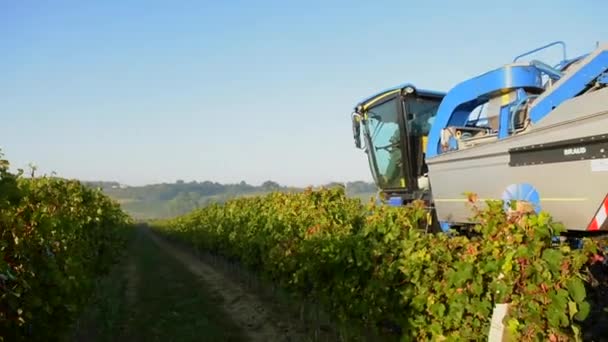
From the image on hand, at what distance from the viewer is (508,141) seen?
5.52m

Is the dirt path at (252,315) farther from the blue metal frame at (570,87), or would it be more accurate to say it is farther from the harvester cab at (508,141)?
the blue metal frame at (570,87)

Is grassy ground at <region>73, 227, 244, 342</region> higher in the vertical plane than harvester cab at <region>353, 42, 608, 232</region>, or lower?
lower

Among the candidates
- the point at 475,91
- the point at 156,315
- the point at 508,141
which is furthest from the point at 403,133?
the point at 156,315

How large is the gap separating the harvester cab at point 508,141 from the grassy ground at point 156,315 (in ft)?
12.0

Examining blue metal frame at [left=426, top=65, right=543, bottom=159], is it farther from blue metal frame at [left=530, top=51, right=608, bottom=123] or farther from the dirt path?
the dirt path

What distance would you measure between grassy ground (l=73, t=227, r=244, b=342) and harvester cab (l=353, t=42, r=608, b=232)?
3.66 m

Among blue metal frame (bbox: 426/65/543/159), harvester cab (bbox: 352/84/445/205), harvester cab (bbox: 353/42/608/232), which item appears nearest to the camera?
harvester cab (bbox: 353/42/608/232)

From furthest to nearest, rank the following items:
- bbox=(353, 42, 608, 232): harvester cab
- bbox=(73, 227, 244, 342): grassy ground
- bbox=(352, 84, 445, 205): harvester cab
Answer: bbox=(352, 84, 445, 205): harvester cab
bbox=(73, 227, 244, 342): grassy ground
bbox=(353, 42, 608, 232): harvester cab

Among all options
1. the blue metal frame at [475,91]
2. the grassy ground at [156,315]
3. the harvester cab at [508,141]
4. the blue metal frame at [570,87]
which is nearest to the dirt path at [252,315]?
the grassy ground at [156,315]

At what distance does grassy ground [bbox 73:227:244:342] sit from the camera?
824 centimetres

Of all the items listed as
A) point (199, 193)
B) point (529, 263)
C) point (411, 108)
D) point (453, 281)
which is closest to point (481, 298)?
point (453, 281)

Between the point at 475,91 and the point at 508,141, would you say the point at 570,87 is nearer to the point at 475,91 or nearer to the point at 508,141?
the point at 508,141

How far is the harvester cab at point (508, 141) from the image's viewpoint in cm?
475

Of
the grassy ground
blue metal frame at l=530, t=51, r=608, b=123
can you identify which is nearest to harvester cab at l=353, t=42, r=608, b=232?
blue metal frame at l=530, t=51, r=608, b=123
